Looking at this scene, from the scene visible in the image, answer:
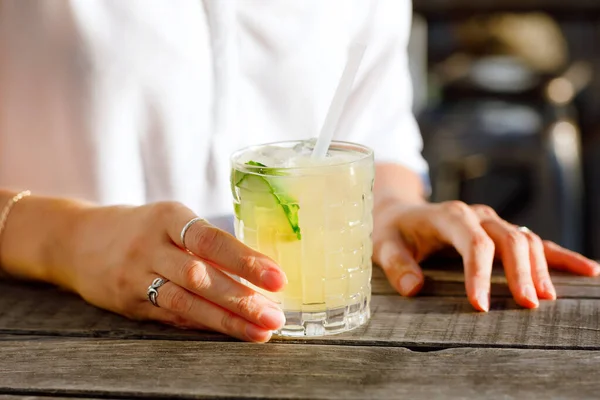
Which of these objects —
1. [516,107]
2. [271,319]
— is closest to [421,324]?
[271,319]

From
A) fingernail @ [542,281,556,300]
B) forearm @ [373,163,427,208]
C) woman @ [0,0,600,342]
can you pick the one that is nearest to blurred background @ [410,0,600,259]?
woman @ [0,0,600,342]

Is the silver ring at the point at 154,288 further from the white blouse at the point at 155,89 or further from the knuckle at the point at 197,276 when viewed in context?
the white blouse at the point at 155,89

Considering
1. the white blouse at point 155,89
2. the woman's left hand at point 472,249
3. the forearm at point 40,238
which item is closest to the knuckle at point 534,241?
the woman's left hand at point 472,249

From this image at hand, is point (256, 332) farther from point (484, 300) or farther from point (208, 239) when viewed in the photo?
point (484, 300)

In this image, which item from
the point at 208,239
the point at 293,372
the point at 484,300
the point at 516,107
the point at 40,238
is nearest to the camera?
the point at 293,372

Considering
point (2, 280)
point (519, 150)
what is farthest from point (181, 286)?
point (519, 150)

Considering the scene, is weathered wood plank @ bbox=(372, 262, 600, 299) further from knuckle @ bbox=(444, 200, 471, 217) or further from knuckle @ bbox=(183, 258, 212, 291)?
knuckle @ bbox=(183, 258, 212, 291)
